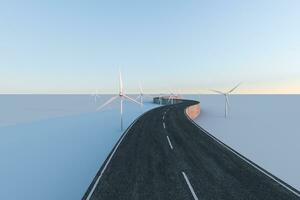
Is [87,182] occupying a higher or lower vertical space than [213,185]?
lower

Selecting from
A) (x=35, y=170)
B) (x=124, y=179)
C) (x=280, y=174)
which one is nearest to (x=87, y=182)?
(x=124, y=179)

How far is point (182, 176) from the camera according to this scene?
10.7 m

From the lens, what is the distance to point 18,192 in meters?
11.2

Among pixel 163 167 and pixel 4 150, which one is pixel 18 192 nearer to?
pixel 163 167

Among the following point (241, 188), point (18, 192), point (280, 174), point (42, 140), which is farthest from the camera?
point (42, 140)

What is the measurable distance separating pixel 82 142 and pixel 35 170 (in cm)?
776

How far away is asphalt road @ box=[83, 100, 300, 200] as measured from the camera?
9039 millimetres

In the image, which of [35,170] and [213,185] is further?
[35,170]

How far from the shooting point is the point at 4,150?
20.7 metres

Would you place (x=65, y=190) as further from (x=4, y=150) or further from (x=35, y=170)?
(x=4, y=150)

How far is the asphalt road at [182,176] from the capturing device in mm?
9039

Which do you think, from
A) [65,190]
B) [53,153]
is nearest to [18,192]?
[65,190]

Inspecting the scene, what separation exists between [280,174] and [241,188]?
14.4 feet

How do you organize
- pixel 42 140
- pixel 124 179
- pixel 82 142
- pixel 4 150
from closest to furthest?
pixel 124 179 → pixel 4 150 → pixel 82 142 → pixel 42 140
